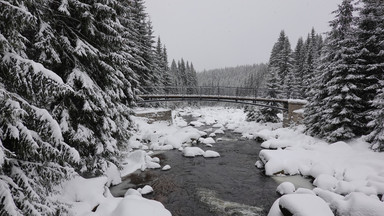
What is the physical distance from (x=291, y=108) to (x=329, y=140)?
7.18m

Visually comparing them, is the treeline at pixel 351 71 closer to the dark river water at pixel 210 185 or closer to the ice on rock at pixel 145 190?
the dark river water at pixel 210 185

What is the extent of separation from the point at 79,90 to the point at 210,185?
24.2 ft

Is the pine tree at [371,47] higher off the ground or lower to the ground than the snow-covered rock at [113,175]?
higher

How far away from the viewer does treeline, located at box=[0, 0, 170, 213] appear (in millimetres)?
3350

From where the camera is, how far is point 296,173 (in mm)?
12023

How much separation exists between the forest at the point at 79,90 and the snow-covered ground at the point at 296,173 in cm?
102

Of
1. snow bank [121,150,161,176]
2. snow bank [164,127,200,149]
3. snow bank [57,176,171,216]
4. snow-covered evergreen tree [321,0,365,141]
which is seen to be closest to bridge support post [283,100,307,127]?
snow-covered evergreen tree [321,0,365,141]

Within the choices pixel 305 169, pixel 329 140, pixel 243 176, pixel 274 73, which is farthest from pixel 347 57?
pixel 274 73

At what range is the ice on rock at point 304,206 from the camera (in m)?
6.64

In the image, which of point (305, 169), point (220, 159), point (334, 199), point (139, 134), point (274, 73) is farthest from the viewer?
point (274, 73)

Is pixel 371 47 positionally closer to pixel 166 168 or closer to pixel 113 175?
pixel 166 168

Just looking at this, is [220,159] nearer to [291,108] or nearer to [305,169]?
[305,169]

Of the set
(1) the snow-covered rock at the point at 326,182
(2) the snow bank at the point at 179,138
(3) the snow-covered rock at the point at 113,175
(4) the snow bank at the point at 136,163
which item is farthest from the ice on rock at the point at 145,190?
(2) the snow bank at the point at 179,138

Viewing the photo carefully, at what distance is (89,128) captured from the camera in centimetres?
830
